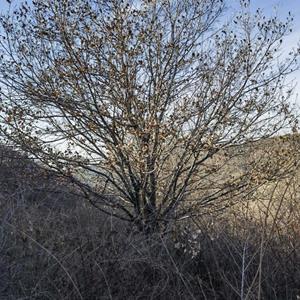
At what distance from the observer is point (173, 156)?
561cm

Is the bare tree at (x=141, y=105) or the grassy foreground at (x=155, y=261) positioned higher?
the bare tree at (x=141, y=105)

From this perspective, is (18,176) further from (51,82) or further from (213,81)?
(213,81)

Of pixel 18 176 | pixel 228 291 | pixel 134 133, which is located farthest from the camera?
pixel 18 176

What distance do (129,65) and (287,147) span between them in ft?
6.78

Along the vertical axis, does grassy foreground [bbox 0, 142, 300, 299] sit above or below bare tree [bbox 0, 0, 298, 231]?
below

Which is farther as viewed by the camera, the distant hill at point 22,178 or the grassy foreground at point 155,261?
the distant hill at point 22,178

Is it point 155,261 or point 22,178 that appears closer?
point 155,261

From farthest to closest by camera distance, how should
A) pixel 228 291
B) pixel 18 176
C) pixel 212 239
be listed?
pixel 18 176 → pixel 212 239 → pixel 228 291

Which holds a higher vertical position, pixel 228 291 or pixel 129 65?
pixel 129 65

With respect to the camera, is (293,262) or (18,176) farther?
(18,176)

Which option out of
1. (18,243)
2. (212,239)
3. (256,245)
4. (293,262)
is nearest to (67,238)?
(18,243)

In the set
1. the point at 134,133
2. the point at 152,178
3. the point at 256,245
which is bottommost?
the point at 256,245

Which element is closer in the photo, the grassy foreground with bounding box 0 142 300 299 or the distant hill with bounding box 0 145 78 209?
the grassy foreground with bounding box 0 142 300 299

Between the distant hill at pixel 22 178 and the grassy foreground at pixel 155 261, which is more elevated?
the distant hill at pixel 22 178
